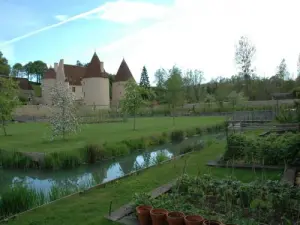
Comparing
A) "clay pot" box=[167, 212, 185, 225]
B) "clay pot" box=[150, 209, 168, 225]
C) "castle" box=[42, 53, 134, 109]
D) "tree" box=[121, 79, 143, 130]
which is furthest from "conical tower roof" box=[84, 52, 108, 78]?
"clay pot" box=[167, 212, 185, 225]

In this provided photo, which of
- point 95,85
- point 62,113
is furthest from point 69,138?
point 95,85

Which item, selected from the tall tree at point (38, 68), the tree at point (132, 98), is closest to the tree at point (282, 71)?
the tree at point (132, 98)

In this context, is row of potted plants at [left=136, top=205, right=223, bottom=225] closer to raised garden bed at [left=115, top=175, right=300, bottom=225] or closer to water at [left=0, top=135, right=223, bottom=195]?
raised garden bed at [left=115, top=175, right=300, bottom=225]

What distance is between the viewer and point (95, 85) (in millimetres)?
49781

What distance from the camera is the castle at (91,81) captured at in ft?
164

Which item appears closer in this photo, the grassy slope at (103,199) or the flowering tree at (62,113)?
the grassy slope at (103,199)

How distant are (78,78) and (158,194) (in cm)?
5299

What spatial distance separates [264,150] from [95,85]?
4379 cm

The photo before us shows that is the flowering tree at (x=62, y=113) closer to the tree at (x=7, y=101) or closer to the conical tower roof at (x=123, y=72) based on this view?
the tree at (x=7, y=101)

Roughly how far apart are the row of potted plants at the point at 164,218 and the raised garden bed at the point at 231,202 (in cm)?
20

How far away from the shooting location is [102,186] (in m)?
7.25

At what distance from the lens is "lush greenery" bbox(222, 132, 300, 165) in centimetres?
798

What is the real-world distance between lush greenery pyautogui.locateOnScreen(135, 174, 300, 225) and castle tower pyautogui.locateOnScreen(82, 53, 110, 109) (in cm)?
4506

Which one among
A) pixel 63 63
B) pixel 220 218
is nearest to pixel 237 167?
pixel 220 218
